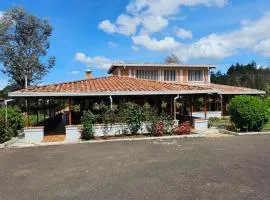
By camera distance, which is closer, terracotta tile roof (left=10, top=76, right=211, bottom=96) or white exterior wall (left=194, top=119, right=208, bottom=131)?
terracotta tile roof (left=10, top=76, right=211, bottom=96)

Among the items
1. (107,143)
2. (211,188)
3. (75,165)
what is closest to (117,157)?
(75,165)

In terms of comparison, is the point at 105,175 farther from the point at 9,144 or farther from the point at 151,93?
the point at 151,93

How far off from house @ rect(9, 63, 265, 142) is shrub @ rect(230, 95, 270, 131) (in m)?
2.08

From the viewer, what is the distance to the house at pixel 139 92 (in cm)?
→ 1825

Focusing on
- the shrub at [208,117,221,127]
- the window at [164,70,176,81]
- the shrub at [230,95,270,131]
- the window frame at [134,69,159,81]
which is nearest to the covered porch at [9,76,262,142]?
the shrub at [208,117,221,127]

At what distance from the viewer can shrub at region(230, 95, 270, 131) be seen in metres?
17.9

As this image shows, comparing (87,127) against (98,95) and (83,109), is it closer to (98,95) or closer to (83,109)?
(98,95)

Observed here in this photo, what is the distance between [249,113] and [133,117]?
653 centimetres

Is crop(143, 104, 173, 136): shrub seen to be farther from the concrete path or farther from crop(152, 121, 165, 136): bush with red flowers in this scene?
the concrete path

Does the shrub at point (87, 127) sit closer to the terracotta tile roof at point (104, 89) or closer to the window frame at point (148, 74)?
the terracotta tile roof at point (104, 89)

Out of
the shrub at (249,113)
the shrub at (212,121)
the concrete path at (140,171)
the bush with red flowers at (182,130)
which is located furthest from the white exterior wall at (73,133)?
the shrub at (212,121)

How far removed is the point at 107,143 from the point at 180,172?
23.1ft

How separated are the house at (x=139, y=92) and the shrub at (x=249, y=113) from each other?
2078 mm

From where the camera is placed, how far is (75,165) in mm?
10352
